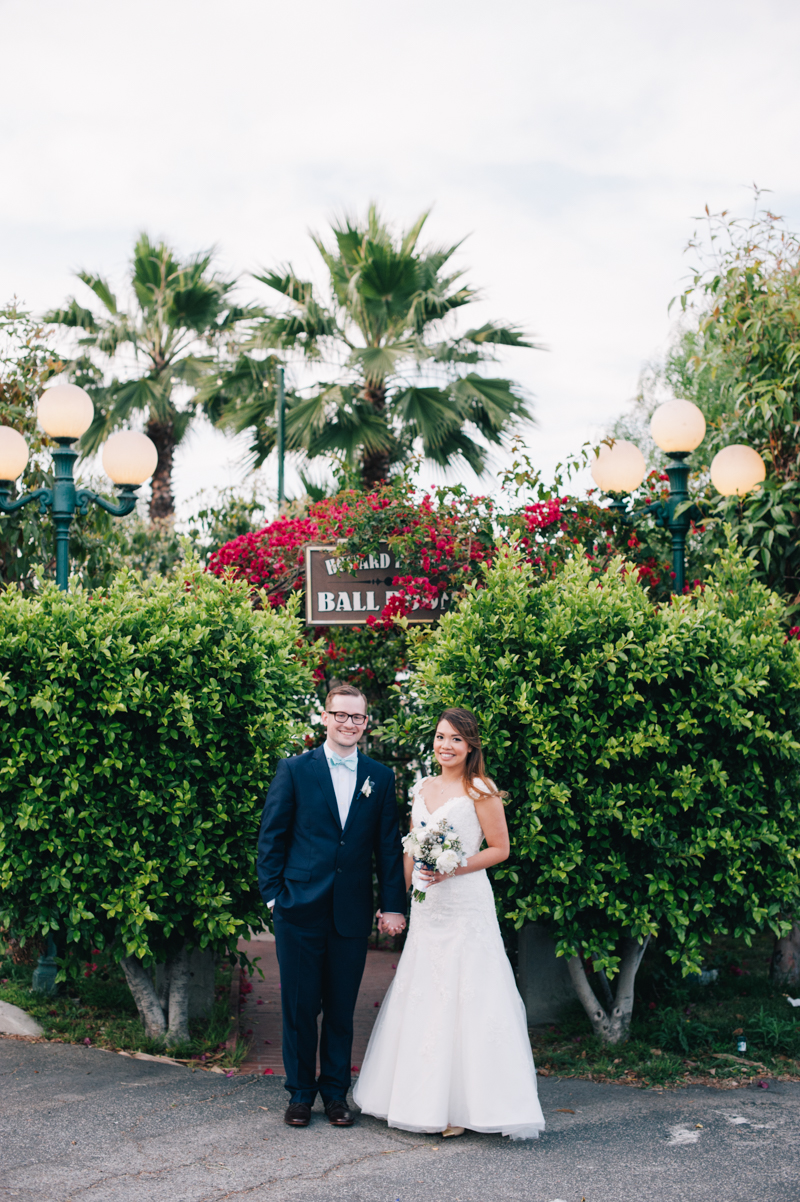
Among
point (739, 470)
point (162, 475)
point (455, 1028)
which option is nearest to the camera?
point (455, 1028)

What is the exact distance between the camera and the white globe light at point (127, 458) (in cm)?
726

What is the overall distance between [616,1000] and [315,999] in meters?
2.00

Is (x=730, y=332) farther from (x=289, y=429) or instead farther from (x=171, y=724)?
(x=289, y=429)

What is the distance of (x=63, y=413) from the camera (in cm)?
691

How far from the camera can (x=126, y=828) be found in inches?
194

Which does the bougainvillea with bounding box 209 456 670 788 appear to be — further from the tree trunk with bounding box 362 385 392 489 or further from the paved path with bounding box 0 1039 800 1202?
the tree trunk with bounding box 362 385 392 489

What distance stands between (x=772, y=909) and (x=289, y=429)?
9447 millimetres

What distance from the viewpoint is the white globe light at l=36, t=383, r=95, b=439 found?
6.91 metres

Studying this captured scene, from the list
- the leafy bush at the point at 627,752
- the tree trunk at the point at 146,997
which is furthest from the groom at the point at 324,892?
the tree trunk at the point at 146,997

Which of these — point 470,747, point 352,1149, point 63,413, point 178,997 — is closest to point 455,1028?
point 352,1149

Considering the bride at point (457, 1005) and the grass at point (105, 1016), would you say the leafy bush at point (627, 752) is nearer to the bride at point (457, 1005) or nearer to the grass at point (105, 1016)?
the bride at point (457, 1005)

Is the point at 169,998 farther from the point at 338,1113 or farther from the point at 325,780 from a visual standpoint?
the point at 325,780

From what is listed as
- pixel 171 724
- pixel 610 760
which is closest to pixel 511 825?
pixel 610 760

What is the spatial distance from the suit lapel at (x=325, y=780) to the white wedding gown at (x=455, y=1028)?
41cm
